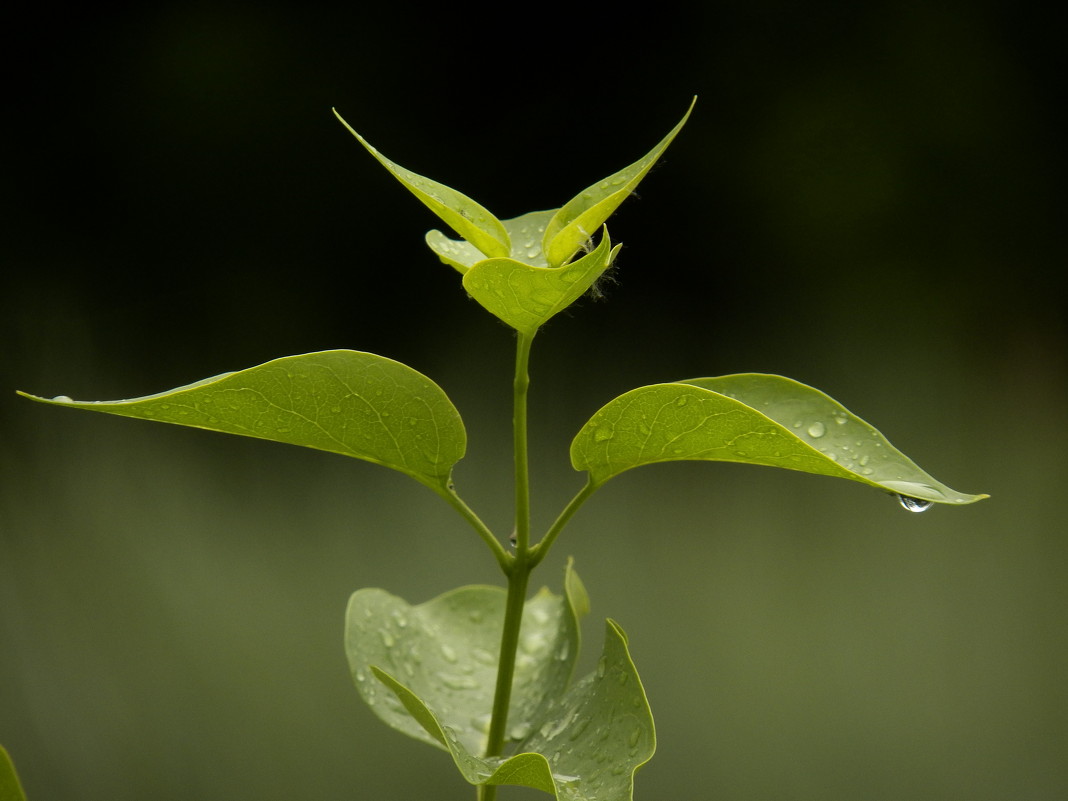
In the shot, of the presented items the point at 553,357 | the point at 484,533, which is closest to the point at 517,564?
the point at 484,533

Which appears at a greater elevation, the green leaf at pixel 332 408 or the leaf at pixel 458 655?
the green leaf at pixel 332 408

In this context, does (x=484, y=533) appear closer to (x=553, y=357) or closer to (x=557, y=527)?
(x=557, y=527)

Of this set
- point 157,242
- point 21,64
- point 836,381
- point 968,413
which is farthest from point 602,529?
point 21,64

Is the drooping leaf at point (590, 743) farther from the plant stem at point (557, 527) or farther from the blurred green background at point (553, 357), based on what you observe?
the blurred green background at point (553, 357)

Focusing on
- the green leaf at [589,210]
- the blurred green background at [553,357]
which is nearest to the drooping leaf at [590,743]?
the green leaf at [589,210]

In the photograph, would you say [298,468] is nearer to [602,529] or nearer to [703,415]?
[602,529]

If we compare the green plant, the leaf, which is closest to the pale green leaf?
the green plant
